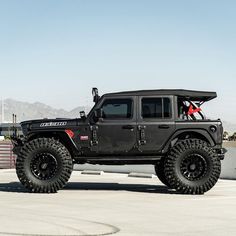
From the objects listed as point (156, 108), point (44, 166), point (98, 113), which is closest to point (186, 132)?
point (156, 108)

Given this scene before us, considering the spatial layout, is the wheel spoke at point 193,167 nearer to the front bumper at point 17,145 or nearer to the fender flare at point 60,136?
the fender flare at point 60,136

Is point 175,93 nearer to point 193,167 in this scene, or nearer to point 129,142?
point 129,142

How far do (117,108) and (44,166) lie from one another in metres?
2.01

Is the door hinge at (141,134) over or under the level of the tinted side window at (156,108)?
under

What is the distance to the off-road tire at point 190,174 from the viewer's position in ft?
36.9

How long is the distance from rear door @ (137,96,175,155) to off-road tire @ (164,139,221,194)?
1.16 ft

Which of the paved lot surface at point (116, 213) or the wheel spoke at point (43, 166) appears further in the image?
the wheel spoke at point (43, 166)

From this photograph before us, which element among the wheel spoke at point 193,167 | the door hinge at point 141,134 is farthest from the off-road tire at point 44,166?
the wheel spoke at point 193,167

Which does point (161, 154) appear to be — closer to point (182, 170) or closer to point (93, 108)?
point (182, 170)

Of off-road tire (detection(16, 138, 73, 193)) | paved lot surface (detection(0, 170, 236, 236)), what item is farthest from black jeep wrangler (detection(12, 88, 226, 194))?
paved lot surface (detection(0, 170, 236, 236))

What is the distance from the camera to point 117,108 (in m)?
11.7

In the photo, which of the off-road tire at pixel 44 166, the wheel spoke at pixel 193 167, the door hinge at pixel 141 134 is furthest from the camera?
the door hinge at pixel 141 134

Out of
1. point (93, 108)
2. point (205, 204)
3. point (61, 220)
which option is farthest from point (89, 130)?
point (61, 220)

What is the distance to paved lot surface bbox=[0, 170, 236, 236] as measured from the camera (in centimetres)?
664
